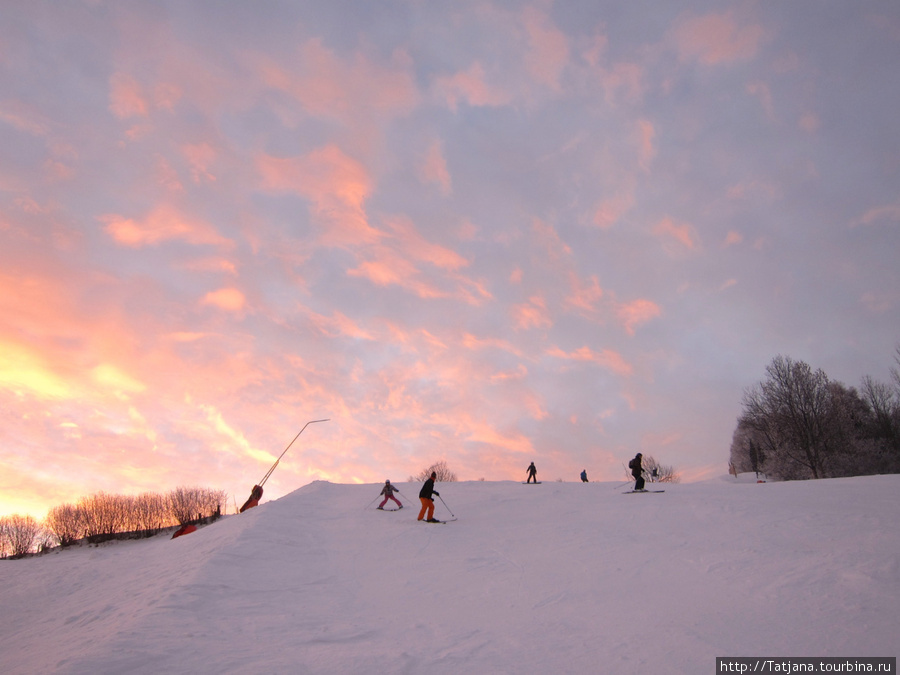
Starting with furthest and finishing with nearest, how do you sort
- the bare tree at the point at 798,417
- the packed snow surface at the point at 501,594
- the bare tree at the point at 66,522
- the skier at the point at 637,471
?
the bare tree at the point at 66,522, the bare tree at the point at 798,417, the skier at the point at 637,471, the packed snow surface at the point at 501,594

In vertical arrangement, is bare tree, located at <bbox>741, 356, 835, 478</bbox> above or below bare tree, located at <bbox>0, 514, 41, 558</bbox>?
above

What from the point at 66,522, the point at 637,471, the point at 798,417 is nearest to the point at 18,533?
the point at 66,522

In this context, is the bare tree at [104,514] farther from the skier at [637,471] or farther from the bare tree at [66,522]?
the skier at [637,471]

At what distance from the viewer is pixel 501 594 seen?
1059 centimetres

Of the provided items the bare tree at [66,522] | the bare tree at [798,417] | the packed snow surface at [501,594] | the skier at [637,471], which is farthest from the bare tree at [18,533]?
the bare tree at [798,417]

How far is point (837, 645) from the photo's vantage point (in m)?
7.09

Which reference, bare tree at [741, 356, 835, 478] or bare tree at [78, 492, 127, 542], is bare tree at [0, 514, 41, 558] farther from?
bare tree at [741, 356, 835, 478]

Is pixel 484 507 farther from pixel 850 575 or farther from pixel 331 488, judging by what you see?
pixel 850 575

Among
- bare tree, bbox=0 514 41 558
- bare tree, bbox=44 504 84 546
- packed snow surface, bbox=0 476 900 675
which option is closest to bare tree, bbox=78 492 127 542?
bare tree, bbox=44 504 84 546

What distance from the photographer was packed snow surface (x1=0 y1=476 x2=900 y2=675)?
24.0 feet

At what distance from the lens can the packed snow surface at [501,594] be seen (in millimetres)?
7305

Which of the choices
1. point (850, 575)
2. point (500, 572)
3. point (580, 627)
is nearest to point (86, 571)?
point (500, 572)

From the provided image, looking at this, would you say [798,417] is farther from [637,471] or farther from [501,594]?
[501,594]

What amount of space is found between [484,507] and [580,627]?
13.6 meters
